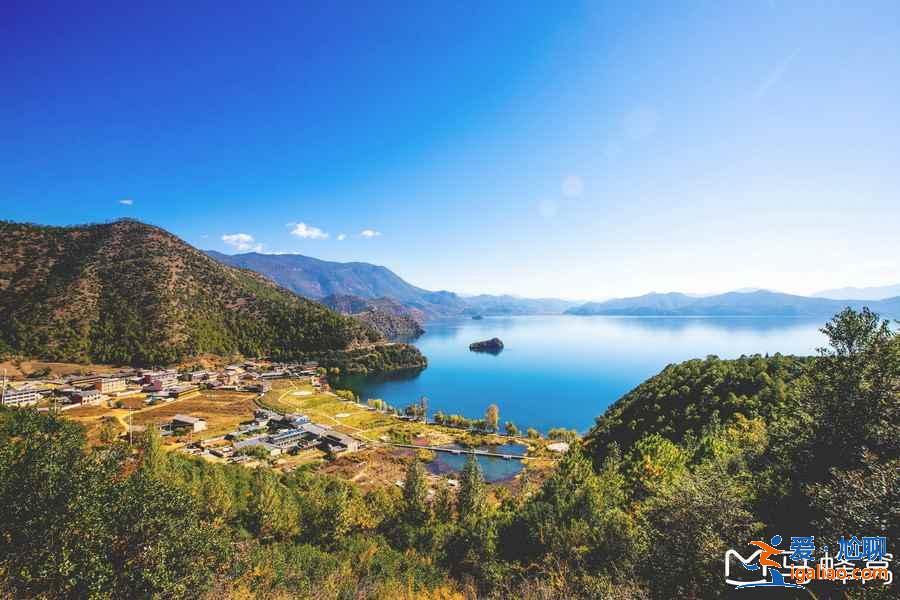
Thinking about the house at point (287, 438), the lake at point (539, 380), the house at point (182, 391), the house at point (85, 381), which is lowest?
the lake at point (539, 380)

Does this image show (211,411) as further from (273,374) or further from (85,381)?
(85,381)

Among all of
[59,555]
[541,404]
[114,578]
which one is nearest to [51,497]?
[59,555]

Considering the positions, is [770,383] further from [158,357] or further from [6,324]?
[6,324]

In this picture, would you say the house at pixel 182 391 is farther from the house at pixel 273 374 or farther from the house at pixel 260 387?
the house at pixel 273 374

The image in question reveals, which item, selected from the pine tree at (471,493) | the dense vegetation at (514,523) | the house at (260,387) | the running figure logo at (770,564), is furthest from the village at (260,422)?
the running figure logo at (770,564)

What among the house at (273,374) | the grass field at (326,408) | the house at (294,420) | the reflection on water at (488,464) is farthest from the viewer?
the house at (273,374)

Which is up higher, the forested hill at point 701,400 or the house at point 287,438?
the forested hill at point 701,400

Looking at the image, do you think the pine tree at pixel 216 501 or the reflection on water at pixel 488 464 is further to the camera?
the reflection on water at pixel 488 464

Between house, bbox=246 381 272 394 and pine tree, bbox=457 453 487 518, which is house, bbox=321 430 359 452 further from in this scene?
house, bbox=246 381 272 394

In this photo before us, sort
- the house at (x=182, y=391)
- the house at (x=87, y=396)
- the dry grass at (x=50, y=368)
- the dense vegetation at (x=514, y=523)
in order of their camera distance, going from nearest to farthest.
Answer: the dense vegetation at (x=514, y=523) < the house at (x=87, y=396) < the house at (x=182, y=391) < the dry grass at (x=50, y=368)
